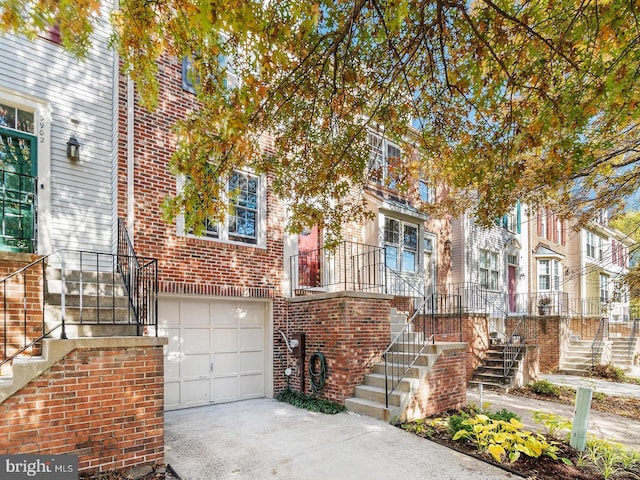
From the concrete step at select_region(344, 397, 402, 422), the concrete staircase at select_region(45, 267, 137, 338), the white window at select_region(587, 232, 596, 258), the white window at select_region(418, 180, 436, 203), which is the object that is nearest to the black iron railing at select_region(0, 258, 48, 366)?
the concrete staircase at select_region(45, 267, 137, 338)

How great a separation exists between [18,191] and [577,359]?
15873 millimetres

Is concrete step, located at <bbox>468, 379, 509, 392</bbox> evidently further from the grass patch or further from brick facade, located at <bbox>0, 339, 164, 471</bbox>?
brick facade, located at <bbox>0, 339, 164, 471</bbox>

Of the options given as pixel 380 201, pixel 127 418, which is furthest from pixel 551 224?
pixel 127 418

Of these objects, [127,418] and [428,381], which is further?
[428,381]

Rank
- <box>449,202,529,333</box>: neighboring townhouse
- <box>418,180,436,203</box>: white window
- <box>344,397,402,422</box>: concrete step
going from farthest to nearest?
<box>449,202,529,333</box>: neighboring townhouse
<box>418,180,436,203</box>: white window
<box>344,397,402,422</box>: concrete step

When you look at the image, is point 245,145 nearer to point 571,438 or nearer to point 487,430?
point 487,430

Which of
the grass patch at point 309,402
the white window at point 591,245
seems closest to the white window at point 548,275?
the white window at point 591,245

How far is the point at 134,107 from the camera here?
7.02 m

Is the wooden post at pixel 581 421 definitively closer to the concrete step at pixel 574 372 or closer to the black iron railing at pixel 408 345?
the black iron railing at pixel 408 345

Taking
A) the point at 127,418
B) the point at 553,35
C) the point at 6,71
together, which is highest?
the point at 6,71

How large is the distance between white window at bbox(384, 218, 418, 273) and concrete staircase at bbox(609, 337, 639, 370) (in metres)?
8.32

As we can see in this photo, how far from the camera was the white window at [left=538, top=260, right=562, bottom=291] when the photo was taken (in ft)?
60.3

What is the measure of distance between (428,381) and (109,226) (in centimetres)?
622

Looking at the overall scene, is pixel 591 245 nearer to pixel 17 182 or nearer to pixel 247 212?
pixel 247 212
